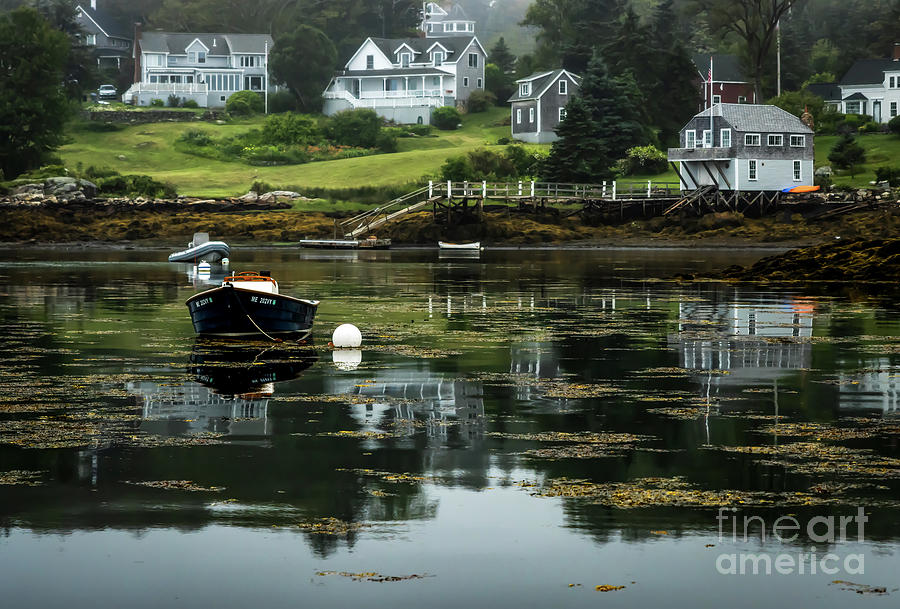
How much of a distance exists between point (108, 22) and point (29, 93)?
5799cm

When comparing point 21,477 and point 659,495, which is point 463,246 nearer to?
point 21,477

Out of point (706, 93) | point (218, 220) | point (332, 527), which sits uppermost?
point (706, 93)

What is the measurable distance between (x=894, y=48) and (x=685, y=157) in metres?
40.9

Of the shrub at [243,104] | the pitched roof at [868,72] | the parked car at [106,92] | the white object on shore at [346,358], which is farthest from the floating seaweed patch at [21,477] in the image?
the parked car at [106,92]

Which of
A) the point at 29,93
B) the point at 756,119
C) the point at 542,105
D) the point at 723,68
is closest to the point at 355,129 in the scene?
the point at 542,105

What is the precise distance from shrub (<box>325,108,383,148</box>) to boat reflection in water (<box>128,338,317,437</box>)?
9814 centimetres

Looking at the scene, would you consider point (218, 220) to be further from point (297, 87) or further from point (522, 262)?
point (297, 87)

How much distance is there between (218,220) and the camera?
95312mm

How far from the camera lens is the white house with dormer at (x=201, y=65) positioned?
146m

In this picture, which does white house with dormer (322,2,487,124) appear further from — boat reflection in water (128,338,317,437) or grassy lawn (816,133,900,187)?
boat reflection in water (128,338,317,437)

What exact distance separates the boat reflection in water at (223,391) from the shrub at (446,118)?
107671 mm

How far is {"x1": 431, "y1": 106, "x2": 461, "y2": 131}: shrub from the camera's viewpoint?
135 meters

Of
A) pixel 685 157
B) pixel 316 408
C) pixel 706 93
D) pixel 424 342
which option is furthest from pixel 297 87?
pixel 316 408

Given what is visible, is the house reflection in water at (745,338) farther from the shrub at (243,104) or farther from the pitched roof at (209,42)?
the pitched roof at (209,42)
